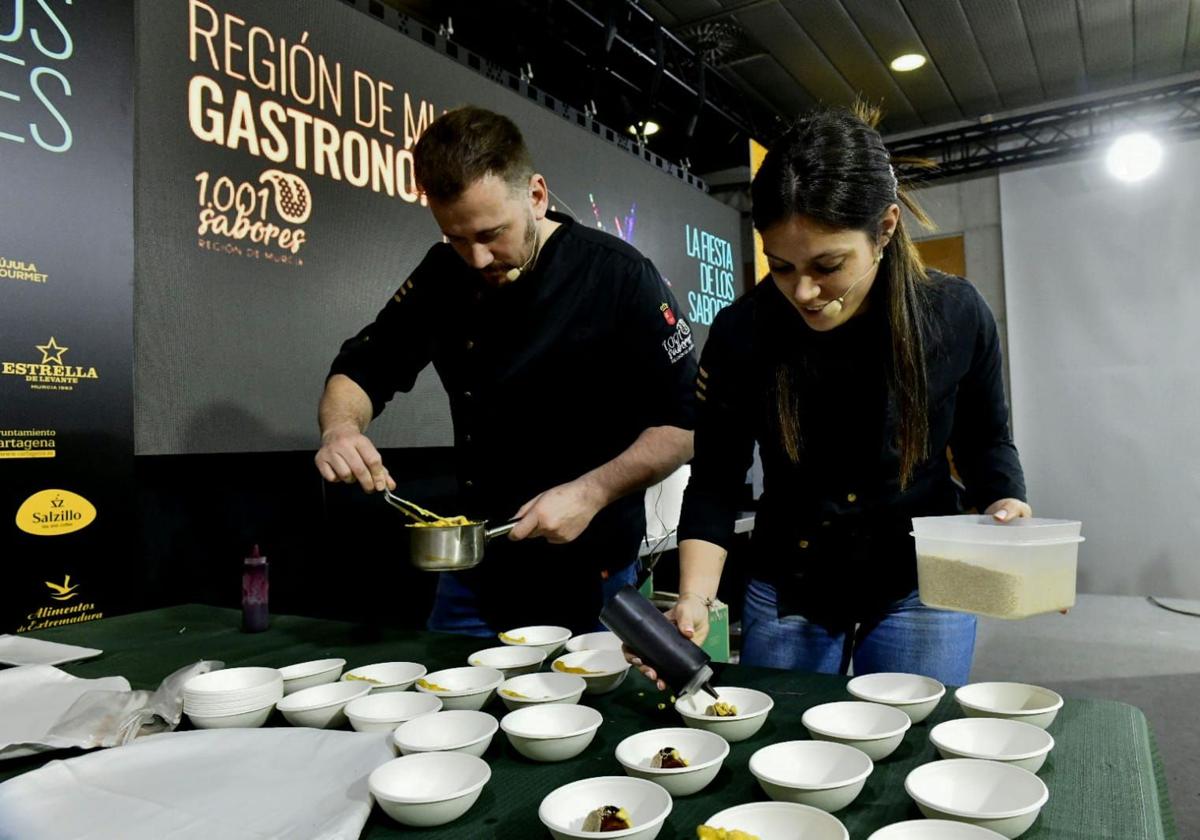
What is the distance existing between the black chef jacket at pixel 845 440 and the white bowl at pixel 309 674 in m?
0.63

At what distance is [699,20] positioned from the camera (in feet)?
15.0

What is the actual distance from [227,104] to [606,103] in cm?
324

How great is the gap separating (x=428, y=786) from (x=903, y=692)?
0.64m

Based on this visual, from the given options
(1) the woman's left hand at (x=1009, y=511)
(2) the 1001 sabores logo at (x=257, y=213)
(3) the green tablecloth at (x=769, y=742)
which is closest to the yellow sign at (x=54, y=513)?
(3) the green tablecloth at (x=769, y=742)

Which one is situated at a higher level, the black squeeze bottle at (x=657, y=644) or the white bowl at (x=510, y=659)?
the black squeeze bottle at (x=657, y=644)

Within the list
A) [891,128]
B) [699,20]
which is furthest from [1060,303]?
[699,20]

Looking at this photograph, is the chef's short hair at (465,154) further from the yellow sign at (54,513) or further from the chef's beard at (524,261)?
the yellow sign at (54,513)

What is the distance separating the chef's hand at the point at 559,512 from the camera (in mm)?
1462

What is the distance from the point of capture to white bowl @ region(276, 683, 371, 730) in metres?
1.10

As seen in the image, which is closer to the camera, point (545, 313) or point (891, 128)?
point (545, 313)

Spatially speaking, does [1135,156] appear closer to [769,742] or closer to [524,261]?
[524,261]

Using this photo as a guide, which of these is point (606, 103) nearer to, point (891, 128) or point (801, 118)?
point (891, 128)

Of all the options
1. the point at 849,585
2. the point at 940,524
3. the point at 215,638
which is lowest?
the point at 215,638

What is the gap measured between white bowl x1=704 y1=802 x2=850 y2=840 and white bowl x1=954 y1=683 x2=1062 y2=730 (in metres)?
0.35
